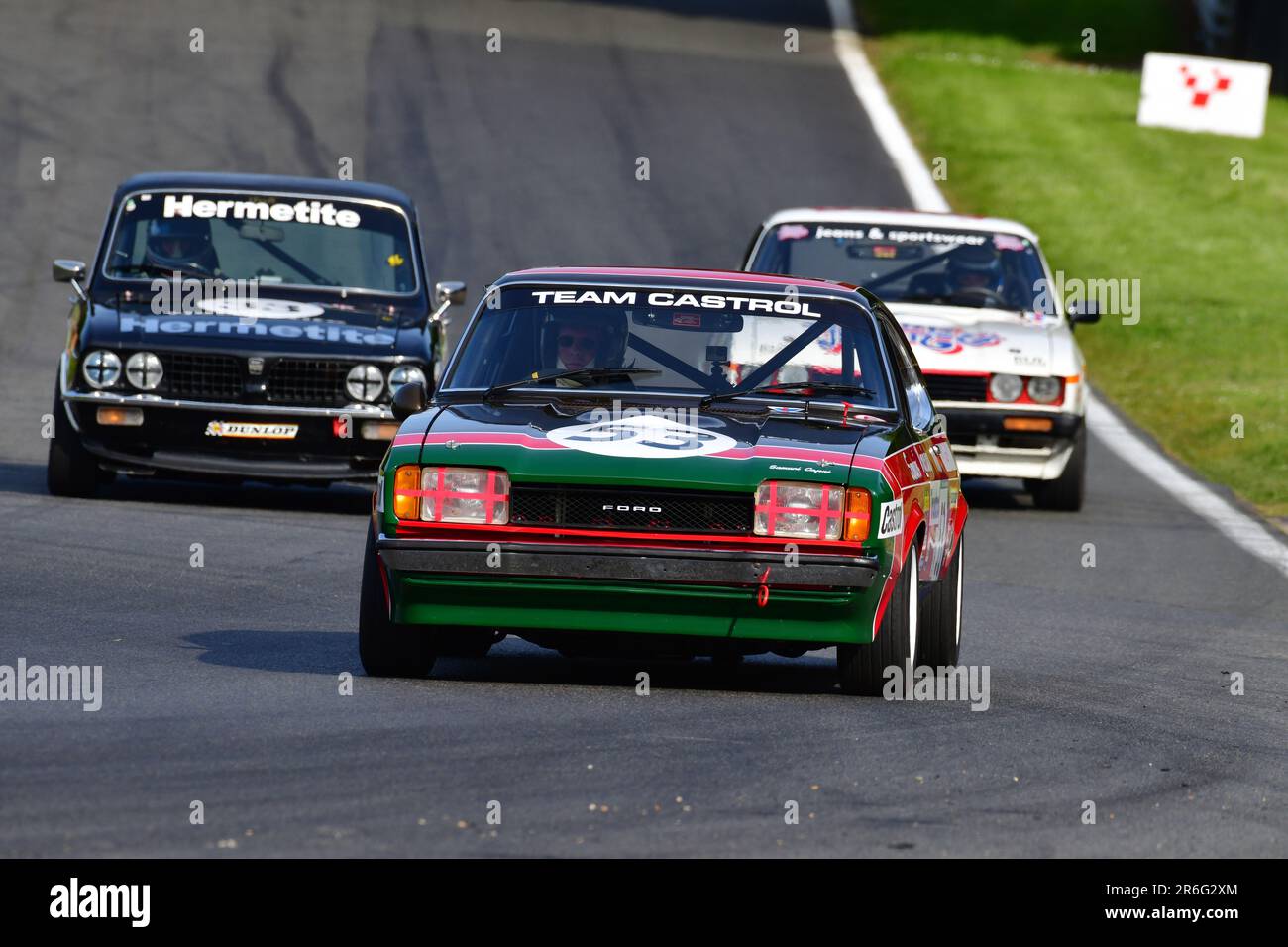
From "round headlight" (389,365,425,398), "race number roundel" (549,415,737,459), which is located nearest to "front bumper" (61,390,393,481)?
"round headlight" (389,365,425,398)

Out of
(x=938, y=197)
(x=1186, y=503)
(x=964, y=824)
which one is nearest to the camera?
(x=964, y=824)

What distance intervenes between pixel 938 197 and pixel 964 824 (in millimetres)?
23004

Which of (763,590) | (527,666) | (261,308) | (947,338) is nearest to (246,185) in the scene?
(261,308)

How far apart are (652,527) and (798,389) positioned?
1121 millimetres

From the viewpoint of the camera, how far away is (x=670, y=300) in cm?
892

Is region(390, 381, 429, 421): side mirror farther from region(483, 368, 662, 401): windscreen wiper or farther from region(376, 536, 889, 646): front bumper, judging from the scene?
region(376, 536, 889, 646): front bumper

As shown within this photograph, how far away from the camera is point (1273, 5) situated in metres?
37.0

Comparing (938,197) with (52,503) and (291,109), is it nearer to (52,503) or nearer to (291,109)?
(291,109)

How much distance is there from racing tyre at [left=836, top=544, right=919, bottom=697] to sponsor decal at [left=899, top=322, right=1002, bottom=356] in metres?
6.98

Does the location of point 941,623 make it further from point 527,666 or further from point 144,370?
point 144,370

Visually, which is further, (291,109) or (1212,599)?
(291,109)

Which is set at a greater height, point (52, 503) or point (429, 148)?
point (429, 148)

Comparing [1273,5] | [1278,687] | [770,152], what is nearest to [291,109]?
[770,152]
